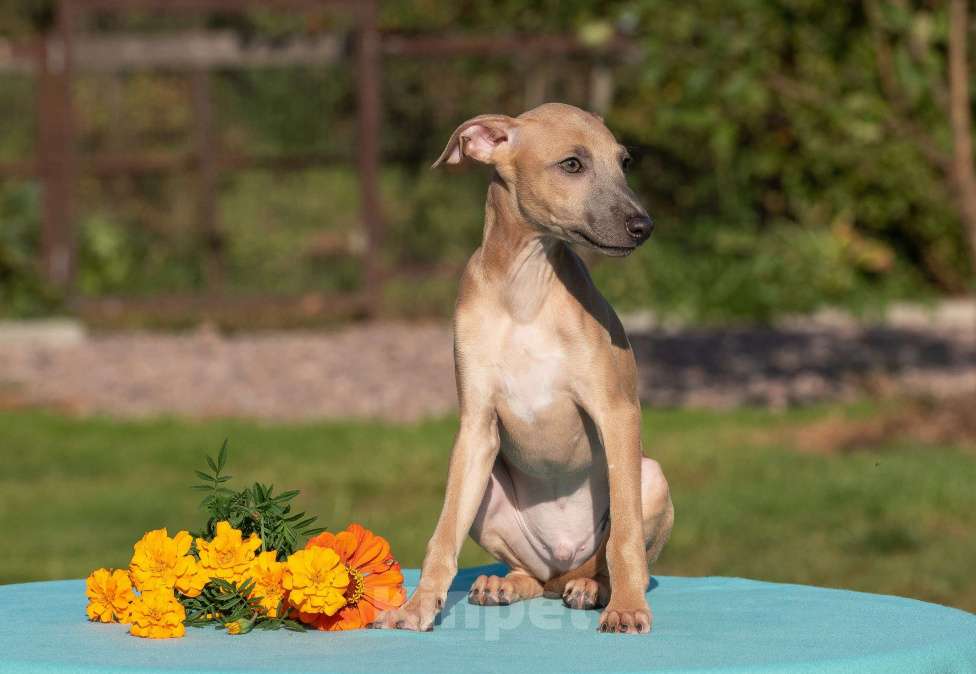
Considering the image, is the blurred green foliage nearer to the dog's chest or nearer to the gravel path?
the gravel path

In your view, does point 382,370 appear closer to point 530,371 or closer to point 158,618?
point 530,371

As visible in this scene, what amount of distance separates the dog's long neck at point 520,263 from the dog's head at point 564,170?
4cm

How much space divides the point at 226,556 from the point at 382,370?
9.44m

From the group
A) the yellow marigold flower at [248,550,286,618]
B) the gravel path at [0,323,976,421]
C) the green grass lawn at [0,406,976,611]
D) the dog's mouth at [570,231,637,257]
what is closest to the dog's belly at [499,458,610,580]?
the dog's mouth at [570,231,637,257]

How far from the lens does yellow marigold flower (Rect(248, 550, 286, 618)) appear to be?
4051 mm

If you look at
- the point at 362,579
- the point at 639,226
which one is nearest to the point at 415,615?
the point at 362,579

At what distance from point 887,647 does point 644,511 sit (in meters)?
0.91

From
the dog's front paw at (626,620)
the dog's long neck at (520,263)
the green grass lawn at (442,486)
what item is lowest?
the green grass lawn at (442,486)

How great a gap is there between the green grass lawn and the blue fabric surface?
348cm

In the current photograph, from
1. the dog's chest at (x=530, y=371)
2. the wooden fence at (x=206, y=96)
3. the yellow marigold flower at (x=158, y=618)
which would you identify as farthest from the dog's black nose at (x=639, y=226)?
the wooden fence at (x=206, y=96)

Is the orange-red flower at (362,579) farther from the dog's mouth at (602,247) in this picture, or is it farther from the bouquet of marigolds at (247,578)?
the dog's mouth at (602,247)

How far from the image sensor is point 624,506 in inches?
166

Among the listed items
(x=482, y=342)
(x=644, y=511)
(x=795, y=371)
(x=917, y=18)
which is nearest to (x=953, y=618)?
(x=644, y=511)

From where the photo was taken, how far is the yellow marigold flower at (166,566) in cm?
405
